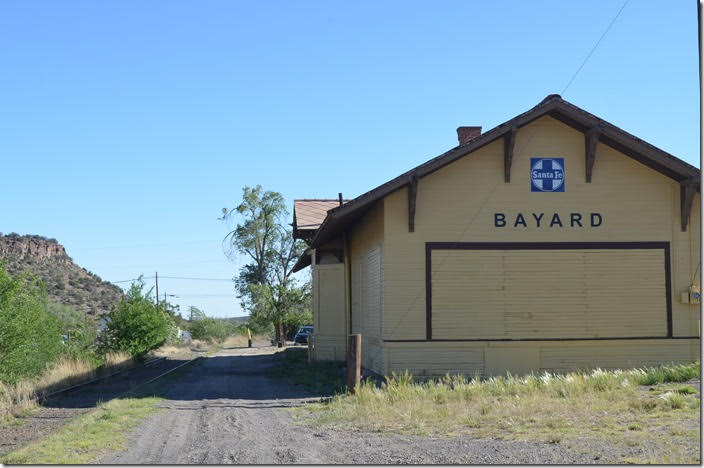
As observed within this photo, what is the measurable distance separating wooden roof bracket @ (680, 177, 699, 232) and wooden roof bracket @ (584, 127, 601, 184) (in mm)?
2191

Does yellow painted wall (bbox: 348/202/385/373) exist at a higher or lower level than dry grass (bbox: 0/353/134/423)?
higher

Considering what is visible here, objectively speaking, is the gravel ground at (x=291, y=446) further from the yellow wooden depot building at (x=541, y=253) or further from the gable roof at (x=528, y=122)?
the gable roof at (x=528, y=122)

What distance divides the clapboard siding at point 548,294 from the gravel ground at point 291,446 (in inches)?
218

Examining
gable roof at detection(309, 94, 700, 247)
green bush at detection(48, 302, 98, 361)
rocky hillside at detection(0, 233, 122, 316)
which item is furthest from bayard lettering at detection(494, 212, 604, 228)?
rocky hillside at detection(0, 233, 122, 316)

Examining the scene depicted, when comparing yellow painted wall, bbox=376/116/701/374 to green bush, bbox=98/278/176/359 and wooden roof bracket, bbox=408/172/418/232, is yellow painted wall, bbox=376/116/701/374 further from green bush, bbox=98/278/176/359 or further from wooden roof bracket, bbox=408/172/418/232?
green bush, bbox=98/278/176/359

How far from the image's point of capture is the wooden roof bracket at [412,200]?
60.1 feet

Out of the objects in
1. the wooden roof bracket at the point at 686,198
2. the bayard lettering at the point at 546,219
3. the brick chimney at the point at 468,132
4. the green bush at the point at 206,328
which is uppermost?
the brick chimney at the point at 468,132

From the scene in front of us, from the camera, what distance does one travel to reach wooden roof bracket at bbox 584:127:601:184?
743 inches

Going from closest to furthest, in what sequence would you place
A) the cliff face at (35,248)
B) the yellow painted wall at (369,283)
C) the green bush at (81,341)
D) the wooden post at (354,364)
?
1. the wooden post at (354,364)
2. the yellow painted wall at (369,283)
3. the green bush at (81,341)
4. the cliff face at (35,248)

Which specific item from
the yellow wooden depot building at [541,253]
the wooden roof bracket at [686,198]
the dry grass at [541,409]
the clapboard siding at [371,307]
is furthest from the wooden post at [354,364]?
the wooden roof bracket at [686,198]

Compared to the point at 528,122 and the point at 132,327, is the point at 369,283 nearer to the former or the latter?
the point at 528,122

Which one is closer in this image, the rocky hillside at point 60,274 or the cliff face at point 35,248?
the rocky hillside at point 60,274

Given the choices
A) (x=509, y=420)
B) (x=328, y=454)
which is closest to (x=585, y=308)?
(x=509, y=420)

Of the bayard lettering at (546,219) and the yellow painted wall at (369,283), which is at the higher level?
the bayard lettering at (546,219)
